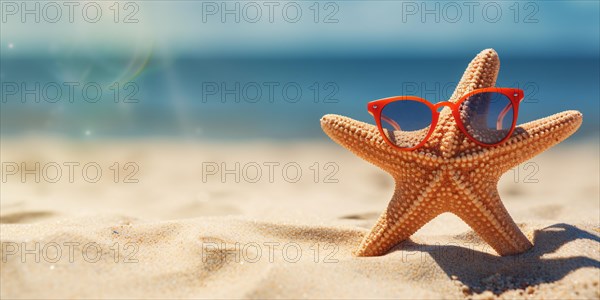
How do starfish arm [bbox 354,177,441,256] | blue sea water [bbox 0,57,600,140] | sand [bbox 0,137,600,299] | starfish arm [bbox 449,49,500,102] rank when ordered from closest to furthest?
sand [bbox 0,137,600,299], starfish arm [bbox 354,177,441,256], starfish arm [bbox 449,49,500,102], blue sea water [bbox 0,57,600,140]

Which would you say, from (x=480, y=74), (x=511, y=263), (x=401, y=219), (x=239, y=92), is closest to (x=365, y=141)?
(x=401, y=219)

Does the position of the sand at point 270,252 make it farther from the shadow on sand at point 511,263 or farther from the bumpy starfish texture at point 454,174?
the bumpy starfish texture at point 454,174

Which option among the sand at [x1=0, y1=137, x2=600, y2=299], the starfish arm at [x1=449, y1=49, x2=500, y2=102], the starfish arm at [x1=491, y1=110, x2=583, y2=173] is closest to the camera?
the sand at [x1=0, y1=137, x2=600, y2=299]

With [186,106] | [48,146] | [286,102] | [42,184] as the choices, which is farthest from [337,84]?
[42,184]

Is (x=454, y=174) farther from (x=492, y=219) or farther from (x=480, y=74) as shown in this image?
(x=480, y=74)

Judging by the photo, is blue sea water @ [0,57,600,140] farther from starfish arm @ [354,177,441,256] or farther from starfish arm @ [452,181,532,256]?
starfish arm @ [452,181,532,256]

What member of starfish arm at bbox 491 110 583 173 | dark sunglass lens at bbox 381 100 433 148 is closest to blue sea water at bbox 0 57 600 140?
dark sunglass lens at bbox 381 100 433 148
